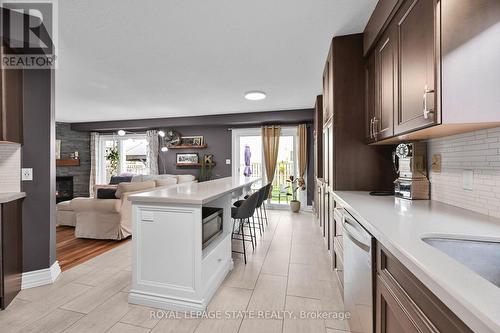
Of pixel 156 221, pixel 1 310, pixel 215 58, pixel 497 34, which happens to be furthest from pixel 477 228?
pixel 1 310

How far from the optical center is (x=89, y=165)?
7.12 metres

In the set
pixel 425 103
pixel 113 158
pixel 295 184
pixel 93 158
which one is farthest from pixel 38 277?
pixel 93 158

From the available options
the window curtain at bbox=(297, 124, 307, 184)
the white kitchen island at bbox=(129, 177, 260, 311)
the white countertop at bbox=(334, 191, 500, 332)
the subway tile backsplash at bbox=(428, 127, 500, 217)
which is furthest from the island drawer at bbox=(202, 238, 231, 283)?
the window curtain at bbox=(297, 124, 307, 184)

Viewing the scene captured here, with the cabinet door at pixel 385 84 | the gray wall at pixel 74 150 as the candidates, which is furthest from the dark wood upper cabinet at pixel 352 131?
the gray wall at pixel 74 150

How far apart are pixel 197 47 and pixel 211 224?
1.80 m

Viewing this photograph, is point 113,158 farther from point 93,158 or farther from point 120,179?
point 120,179

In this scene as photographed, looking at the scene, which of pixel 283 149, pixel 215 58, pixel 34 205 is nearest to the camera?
pixel 34 205

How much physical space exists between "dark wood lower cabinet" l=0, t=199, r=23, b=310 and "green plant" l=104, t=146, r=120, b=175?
533 centimetres

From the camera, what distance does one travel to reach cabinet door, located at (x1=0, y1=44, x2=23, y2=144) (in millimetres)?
1938

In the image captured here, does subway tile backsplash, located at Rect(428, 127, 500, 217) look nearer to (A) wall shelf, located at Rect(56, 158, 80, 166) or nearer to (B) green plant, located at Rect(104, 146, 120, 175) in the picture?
(B) green plant, located at Rect(104, 146, 120, 175)

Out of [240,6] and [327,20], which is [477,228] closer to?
[327,20]

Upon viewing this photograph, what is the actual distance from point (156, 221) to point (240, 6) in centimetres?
180

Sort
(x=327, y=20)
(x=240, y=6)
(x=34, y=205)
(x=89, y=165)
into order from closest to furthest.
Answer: (x=240, y=6), (x=327, y=20), (x=34, y=205), (x=89, y=165)

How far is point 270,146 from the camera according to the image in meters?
5.57
